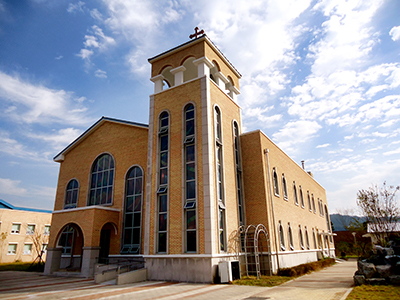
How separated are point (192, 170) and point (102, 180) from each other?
10.0m

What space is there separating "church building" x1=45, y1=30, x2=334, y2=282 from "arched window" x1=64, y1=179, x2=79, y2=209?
3.5 inches

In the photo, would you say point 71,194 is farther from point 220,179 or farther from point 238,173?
point 238,173

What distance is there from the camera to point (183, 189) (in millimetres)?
17281

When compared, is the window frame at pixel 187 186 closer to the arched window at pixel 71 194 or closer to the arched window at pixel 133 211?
the arched window at pixel 133 211

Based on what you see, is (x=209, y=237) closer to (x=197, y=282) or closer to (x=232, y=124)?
(x=197, y=282)

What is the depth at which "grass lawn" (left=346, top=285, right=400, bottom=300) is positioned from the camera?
9938mm

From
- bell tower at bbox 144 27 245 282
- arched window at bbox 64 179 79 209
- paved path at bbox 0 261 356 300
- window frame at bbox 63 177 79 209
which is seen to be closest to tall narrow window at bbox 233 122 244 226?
bell tower at bbox 144 27 245 282

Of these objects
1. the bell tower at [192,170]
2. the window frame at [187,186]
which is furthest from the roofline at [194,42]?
the window frame at [187,186]

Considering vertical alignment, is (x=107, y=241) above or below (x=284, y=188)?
below

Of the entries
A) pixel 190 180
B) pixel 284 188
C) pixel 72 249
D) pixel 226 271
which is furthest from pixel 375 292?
pixel 72 249

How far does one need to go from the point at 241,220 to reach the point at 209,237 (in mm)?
4491

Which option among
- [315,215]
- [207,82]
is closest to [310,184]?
[315,215]

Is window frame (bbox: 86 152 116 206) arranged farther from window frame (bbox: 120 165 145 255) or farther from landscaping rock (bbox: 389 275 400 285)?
landscaping rock (bbox: 389 275 400 285)

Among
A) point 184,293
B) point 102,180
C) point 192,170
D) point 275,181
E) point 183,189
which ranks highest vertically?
point 102,180
